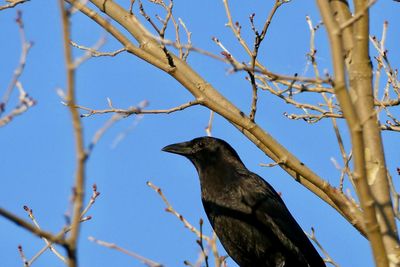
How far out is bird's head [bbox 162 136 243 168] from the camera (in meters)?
8.19

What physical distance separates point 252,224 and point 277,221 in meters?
0.30

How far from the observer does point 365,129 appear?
15.8ft

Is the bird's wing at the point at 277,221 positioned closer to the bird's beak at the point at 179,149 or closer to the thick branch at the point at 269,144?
the bird's beak at the point at 179,149

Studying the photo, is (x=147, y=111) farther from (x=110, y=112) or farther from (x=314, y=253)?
(x=314, y=253)

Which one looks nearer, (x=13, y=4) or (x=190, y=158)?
(x=13, y=4)

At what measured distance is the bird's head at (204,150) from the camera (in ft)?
26.9

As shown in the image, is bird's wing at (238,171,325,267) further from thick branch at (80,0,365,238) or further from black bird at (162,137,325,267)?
thick branch at (80,0,365,238)

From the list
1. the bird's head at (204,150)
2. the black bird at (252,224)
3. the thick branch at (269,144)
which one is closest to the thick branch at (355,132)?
the thick branch at (269,144)

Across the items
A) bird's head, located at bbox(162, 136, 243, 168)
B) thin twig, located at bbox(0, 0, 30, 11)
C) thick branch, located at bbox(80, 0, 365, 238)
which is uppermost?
thin twig, located at bbox(0, 0, 30, 11)

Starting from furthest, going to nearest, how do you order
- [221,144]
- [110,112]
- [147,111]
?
[221,144] < [110,112] < [147,111]

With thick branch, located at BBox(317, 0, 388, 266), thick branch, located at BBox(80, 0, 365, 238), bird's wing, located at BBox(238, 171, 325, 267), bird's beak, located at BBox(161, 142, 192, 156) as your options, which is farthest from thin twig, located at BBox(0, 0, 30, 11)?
thick branch, located at BBox(317, 0, 388, 266)

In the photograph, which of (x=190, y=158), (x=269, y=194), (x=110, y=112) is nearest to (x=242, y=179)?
(x=269, y=194)

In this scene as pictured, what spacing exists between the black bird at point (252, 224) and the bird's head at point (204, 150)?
387 millimetres

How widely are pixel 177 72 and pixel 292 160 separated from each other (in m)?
1.09
